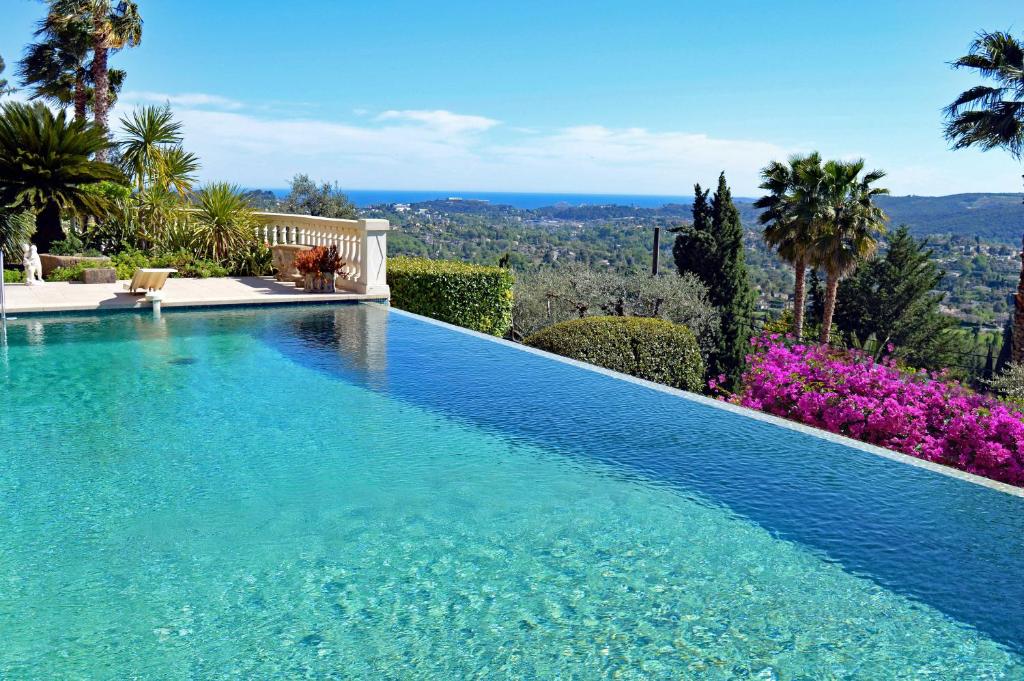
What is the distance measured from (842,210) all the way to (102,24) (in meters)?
25.5

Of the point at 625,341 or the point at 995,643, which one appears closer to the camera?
the point at 995,643

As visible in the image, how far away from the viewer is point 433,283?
15.3 metres

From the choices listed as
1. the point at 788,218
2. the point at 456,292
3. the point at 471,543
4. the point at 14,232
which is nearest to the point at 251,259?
the point at 14,232

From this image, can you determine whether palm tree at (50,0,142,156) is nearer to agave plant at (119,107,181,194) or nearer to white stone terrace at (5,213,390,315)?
agave plant at (119,107,181,194)

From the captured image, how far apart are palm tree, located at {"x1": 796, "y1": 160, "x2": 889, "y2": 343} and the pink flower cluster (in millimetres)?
21319

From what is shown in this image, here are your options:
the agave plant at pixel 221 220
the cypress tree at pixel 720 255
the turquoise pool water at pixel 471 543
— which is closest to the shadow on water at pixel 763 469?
the turquoise pool water at pixel 471 543

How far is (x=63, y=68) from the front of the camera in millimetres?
30859

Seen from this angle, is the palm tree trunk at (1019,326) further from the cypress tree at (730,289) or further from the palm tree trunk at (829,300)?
the palm tree trunk at (829,300)

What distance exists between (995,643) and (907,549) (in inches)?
43.2

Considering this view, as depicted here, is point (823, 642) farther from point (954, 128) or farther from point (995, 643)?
point (954, 128)

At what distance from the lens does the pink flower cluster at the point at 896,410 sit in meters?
8.66

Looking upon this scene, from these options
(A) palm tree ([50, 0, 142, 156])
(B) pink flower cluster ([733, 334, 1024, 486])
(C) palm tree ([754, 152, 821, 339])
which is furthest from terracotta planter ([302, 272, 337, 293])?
(C) palm tree ([754, 152, 821, 339])

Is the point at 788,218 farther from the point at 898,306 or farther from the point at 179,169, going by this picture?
the point at 179,169

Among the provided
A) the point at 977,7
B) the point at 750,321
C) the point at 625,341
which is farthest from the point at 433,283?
the point at 977,7
